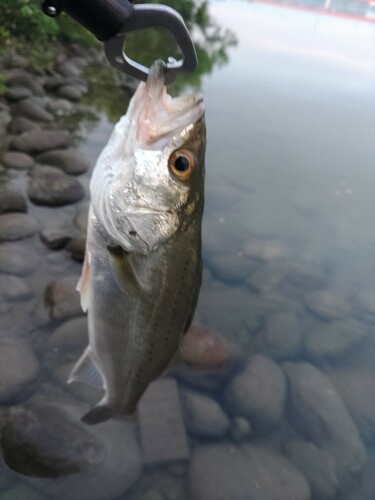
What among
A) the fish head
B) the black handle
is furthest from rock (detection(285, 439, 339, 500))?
the black handle

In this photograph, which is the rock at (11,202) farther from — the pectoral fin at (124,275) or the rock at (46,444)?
the pectoral fin at (124,275)

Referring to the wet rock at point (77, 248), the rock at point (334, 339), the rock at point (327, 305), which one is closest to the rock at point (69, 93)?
the wet rock at point (77, 248)

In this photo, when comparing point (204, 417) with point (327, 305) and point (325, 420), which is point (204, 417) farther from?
point (327, 305)

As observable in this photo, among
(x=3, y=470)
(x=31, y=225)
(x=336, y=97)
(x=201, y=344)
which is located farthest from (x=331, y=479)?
(x=336, y=97)

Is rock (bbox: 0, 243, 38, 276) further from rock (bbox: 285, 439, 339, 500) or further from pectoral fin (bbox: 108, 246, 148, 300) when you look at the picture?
rock (bbox: 285, 439, 339, 500)

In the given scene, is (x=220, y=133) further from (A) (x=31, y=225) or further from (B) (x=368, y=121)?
(A) (x=31, y=225)

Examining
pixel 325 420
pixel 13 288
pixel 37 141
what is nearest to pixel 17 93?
pixel 37 141
